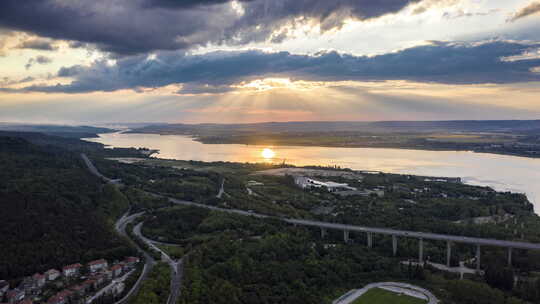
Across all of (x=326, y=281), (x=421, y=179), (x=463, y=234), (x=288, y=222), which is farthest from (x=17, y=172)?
(x=421, y=179)

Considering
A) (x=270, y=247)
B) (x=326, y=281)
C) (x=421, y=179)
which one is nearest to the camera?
(x=326, y=281)

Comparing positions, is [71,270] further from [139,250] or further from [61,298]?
[139,250]

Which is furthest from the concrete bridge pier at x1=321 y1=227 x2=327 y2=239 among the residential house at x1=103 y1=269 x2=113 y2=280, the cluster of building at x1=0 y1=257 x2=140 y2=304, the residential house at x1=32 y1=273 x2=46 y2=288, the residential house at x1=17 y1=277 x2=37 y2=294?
the residential house at x1=17 y1=277 x2=37 y2=294

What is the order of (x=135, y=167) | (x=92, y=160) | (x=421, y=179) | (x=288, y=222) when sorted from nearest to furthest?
(x=288, y=222) → (x=421, y=179) → (x=135, y=167) → (x=92, y=160)

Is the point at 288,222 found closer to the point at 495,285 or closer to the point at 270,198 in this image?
the point at 270,198

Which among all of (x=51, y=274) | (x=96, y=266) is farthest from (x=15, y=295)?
(x=96, y=266)

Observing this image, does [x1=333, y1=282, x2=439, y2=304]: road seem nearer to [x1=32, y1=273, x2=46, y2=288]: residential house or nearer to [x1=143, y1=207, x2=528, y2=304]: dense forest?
[x1=143, y1=207, x2=528, y2=304]: dense forest
